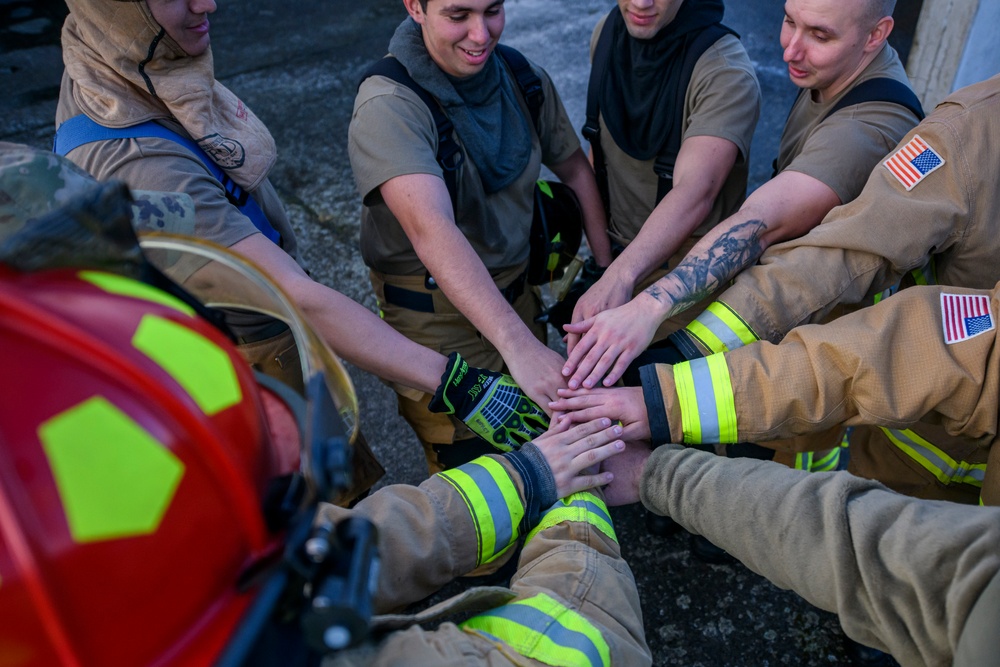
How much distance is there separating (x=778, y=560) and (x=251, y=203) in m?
1.66

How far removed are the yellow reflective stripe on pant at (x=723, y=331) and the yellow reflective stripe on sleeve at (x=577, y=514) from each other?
0.54 metres

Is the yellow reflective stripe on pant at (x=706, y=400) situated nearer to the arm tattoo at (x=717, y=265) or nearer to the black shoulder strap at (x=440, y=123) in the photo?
the arm tattoo at (x=717, y=265)

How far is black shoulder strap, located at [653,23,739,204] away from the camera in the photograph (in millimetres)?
2312

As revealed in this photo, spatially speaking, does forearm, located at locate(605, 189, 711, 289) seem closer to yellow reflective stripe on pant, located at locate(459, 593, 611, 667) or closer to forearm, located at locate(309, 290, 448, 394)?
forearm, located at locate(309, 290, 448, 394)

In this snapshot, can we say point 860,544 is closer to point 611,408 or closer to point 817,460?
point 611,408

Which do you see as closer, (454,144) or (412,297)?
(454,144)

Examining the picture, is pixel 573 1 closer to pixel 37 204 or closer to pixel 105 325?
pixel 37 204

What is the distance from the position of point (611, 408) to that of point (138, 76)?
4.87ft

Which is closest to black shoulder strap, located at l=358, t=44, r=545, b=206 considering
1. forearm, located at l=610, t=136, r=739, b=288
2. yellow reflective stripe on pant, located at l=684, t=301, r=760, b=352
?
forearm, located at l=610, t=136, r=739, b=288

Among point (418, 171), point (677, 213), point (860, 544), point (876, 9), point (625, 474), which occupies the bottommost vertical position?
point (625, 474)

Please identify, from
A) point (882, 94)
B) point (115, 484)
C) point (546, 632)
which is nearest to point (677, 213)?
point (882, 94)

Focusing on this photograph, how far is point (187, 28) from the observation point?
6.31 ft

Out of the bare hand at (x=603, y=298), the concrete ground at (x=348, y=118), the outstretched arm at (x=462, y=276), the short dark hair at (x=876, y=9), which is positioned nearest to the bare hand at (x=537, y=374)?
the outstretched arm at (x=462, y=276)

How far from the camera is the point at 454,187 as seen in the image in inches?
84.9
